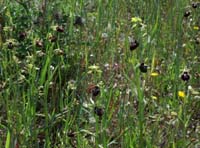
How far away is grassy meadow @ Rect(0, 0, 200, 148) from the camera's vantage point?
1911mm

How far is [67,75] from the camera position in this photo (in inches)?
102

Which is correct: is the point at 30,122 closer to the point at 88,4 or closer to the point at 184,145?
the point at 184,145

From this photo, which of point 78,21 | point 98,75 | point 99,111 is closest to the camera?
point 99,111

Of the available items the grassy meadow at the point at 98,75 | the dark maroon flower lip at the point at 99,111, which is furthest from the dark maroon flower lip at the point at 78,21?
the dark maroon flower lip at the point at 99,111

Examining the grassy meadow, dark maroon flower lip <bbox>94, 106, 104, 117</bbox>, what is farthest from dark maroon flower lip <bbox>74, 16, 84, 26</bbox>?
dark maroon flower lip <bbox>94, 106, 104, 117</bbox>

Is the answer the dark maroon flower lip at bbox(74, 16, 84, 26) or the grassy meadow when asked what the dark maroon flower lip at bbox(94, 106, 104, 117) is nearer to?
the grassy meadow

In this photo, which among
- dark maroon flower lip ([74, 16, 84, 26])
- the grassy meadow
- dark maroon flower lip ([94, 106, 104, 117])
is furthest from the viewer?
dark maroon flower lip ([74, 16, 84, 26])

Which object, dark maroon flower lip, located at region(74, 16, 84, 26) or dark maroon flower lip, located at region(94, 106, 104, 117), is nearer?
dark maroon flower lip, located at region(94, 106, 104, 117)

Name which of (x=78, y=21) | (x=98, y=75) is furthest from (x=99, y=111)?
(x=78, y=21)

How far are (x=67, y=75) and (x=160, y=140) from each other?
31.5 inches

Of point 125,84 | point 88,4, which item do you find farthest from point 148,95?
point 88,4

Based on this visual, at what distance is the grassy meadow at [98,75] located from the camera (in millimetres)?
1911

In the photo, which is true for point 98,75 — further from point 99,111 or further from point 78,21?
point 99,111

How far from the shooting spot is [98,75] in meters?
2.37
